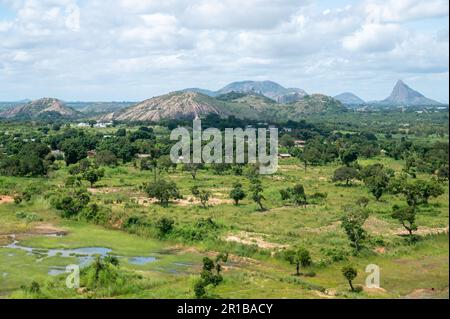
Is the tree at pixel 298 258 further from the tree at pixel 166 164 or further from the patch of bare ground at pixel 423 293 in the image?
the tree at pixel 166 164

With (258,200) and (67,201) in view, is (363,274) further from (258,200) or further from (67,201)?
(67,201)

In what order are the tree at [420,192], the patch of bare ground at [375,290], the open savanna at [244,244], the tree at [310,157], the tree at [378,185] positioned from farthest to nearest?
1. the tree at [310,157]
2. the tree at [378,185]
3. the tree at [420,192]
4. the open savanna at [244,244]
5. the patch of bare ground at [375,290]

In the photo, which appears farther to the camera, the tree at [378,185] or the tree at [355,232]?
the tree at [378,185]

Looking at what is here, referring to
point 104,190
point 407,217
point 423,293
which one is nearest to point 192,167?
point 104,190

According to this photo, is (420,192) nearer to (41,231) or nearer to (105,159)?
(41,231)

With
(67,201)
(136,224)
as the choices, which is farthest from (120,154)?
(136,224)

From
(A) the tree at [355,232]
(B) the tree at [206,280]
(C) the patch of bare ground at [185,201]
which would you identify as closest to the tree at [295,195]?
(C) the patch of bare ground at [185,201]

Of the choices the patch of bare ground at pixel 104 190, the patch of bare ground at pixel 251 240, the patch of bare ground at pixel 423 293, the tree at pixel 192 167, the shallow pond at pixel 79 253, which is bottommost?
the patch of bare ground at pixel 423 293

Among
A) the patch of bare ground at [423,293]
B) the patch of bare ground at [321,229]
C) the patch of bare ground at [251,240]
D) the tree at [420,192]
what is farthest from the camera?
the tree at [420,192]
